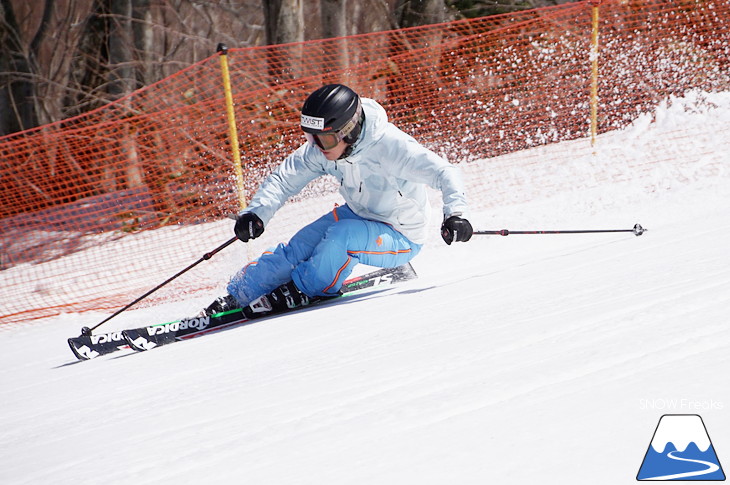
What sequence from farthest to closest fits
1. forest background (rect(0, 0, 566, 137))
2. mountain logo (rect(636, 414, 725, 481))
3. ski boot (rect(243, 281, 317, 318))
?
forest background (rect(0, 0, 566, 137)) → ski boot (rect(243, 281, 317, 318)) → mountain logo (rect(636, 414, 725, 481))

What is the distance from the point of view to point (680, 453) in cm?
162

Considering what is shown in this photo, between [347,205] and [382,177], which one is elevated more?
[382,177]

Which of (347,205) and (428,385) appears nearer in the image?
(428,385)

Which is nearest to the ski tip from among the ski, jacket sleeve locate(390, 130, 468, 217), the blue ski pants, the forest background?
the ski

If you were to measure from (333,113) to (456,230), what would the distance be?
Result: 0.91 meters

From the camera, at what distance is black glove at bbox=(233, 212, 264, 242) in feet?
14.0

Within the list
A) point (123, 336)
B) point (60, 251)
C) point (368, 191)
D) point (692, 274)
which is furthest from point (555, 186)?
point (60, 251)

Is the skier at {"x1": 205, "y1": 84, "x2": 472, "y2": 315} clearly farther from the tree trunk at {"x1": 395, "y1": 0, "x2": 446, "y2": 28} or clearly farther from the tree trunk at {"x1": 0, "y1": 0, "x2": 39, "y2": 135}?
the tree trunk at {"x1": 0, "y1": 0, "x2": 39, "y2": 135}

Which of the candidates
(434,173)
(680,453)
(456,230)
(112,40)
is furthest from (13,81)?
(680,453)

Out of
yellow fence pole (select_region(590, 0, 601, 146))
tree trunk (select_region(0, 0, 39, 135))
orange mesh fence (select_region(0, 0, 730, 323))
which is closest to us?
yellow fence pole (select_region(590, 0, 601, 146))

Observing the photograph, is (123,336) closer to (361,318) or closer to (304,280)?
(304,280)

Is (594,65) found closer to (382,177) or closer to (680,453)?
(382,177)

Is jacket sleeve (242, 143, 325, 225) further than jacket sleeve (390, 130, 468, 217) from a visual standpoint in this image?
Yes

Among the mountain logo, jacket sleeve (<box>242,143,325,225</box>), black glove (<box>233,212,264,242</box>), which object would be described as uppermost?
jacket sleeve (<box>242,143,325,225</box>)
